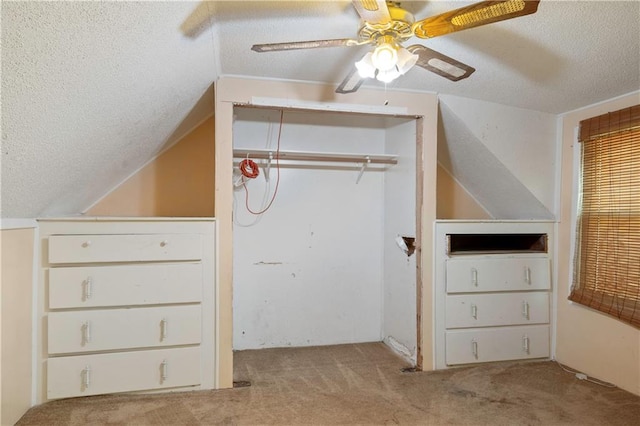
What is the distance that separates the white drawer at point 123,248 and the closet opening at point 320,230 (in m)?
0.82

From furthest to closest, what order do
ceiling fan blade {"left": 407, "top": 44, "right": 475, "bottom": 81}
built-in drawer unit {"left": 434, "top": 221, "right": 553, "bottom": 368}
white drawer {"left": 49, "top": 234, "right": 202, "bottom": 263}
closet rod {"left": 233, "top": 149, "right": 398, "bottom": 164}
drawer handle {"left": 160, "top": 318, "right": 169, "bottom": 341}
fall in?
closet rod {"left": 233, "top": 149, "right": 398, "bottom": 164}, built-in drawer unit {"left": 434, "top": 221, "right": 553, "bottom": 368}, drawer handle {"left": 160, "top": 318, "right": 169, "bottom": 341}, white drawer {"left": 49, "top": 234, "right": 202, "bottom": 263}, ceiling fan blade {"left": 407, "top": 44, "right": 475, "bottom": 81}

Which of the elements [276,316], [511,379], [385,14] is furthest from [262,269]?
[385,14]

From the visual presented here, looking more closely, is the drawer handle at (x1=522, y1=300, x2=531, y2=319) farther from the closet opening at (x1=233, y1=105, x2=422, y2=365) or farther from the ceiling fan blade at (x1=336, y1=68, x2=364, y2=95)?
the ceiling fan blade at (x1=336, y1=68, x2=364, y2=95)

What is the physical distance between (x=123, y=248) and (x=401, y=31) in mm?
1843


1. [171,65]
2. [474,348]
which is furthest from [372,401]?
[171,65]

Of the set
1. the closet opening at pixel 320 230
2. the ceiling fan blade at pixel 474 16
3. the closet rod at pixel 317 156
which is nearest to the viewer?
the ceiling fan blade at pixel 474 16

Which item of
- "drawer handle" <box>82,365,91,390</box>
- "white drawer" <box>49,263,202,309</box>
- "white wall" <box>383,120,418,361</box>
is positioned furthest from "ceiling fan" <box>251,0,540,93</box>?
"drawer handle" <box>82,365,91,390</box>

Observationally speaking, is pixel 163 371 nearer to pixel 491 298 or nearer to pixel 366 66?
pixel 366 66

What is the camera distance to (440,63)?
1.67 metres

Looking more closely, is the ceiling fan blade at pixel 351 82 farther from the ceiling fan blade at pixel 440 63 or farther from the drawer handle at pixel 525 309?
the drawer handle at pixel 525 309

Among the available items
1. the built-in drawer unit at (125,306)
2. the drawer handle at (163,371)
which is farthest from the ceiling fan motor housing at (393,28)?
the drawer handle at (163,371)

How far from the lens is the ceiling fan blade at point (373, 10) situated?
1.28 meters

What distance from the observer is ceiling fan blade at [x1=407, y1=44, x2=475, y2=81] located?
5.17 feet

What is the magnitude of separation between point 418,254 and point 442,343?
0.64 m
